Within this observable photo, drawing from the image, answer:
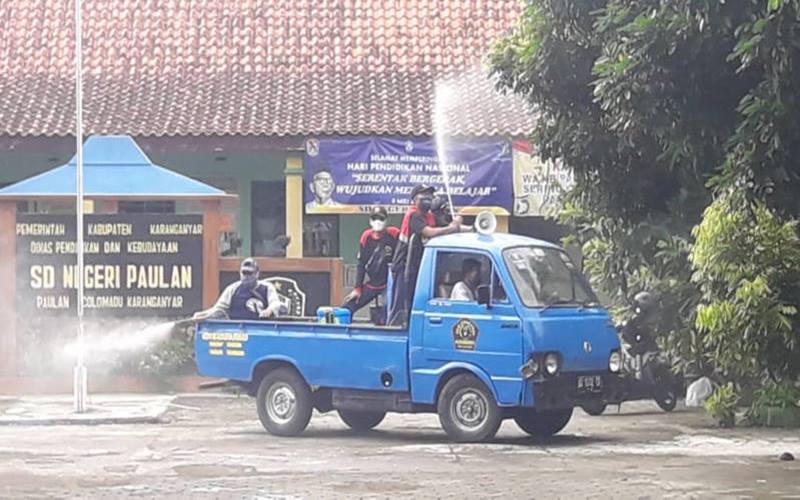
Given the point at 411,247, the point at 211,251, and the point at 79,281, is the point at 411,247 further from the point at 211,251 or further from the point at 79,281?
the point at 211,251

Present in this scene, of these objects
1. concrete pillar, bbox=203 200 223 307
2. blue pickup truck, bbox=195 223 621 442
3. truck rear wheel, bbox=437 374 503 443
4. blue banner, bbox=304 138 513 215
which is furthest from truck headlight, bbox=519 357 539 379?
blue banner, bbox=304 138 513 215

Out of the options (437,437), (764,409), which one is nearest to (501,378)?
(437,437)

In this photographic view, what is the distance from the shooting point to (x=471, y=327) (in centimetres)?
1484

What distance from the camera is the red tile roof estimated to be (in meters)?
24.4

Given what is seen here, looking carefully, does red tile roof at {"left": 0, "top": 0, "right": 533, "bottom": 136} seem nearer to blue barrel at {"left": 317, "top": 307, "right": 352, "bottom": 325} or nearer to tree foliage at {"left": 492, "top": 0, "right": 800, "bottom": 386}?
blue barrel at {"left": 317, "top": 307, "right": 352, "bottom": 325}

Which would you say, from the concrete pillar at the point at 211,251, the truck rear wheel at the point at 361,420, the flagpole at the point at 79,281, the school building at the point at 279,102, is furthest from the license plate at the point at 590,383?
the school building at the point at 279,102

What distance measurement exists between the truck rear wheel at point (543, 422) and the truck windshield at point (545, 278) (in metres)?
1.23

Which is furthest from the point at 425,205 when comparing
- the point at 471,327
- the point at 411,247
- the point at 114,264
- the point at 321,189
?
the point at 321,189

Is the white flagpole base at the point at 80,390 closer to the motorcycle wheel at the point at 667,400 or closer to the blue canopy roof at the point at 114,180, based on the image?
the blue canopy roof at the point at 114,180

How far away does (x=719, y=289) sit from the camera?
1237 centimetres

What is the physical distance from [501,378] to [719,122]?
469cm

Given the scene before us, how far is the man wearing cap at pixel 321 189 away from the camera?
955 inches

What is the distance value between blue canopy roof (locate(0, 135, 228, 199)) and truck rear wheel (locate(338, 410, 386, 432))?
5.59 metres

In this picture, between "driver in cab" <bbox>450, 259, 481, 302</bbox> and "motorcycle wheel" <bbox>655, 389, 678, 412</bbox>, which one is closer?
"driver in cab" <bbox>450, 259, 481, 302</bbox>
